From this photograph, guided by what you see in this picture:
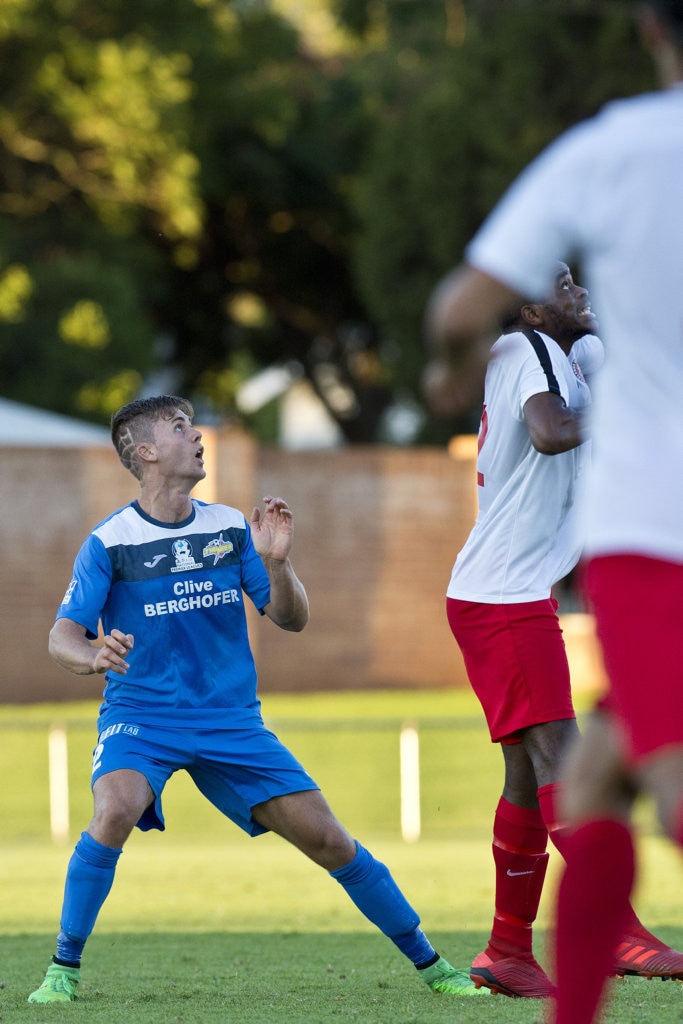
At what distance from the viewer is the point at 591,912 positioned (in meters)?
3.23

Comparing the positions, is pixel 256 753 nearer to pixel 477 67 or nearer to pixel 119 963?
pixel 119 963

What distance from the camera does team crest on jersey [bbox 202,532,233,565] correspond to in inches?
226

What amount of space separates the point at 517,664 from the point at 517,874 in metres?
0.73

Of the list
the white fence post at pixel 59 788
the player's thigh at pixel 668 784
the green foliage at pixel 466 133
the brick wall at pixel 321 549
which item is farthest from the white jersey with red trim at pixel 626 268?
the green foliage at pixel 466 133

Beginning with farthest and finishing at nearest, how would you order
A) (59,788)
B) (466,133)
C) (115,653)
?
(466,133) → (59,788) → (115,653)

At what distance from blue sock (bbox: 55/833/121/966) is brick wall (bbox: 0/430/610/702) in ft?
51.4

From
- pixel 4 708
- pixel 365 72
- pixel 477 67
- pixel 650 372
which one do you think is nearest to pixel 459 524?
pixel 4 708

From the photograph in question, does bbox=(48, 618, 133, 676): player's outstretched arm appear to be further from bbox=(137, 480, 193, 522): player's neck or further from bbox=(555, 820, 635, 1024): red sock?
bbox=(555, 820, 635, 1024): red sock

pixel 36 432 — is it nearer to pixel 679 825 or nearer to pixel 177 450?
pixel 177 450

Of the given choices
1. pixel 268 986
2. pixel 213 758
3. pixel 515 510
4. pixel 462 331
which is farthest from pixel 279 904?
pixel 462 331

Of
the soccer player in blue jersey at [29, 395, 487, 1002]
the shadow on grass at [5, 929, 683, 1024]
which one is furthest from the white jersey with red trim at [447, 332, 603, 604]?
the shadow on grass at [5, 929, 683, 1024]

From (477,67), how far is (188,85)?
16.6 ft

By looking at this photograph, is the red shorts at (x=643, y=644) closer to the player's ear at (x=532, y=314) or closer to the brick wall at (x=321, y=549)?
the player's ear at (x=532, y=314)

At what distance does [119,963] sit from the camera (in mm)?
6520
